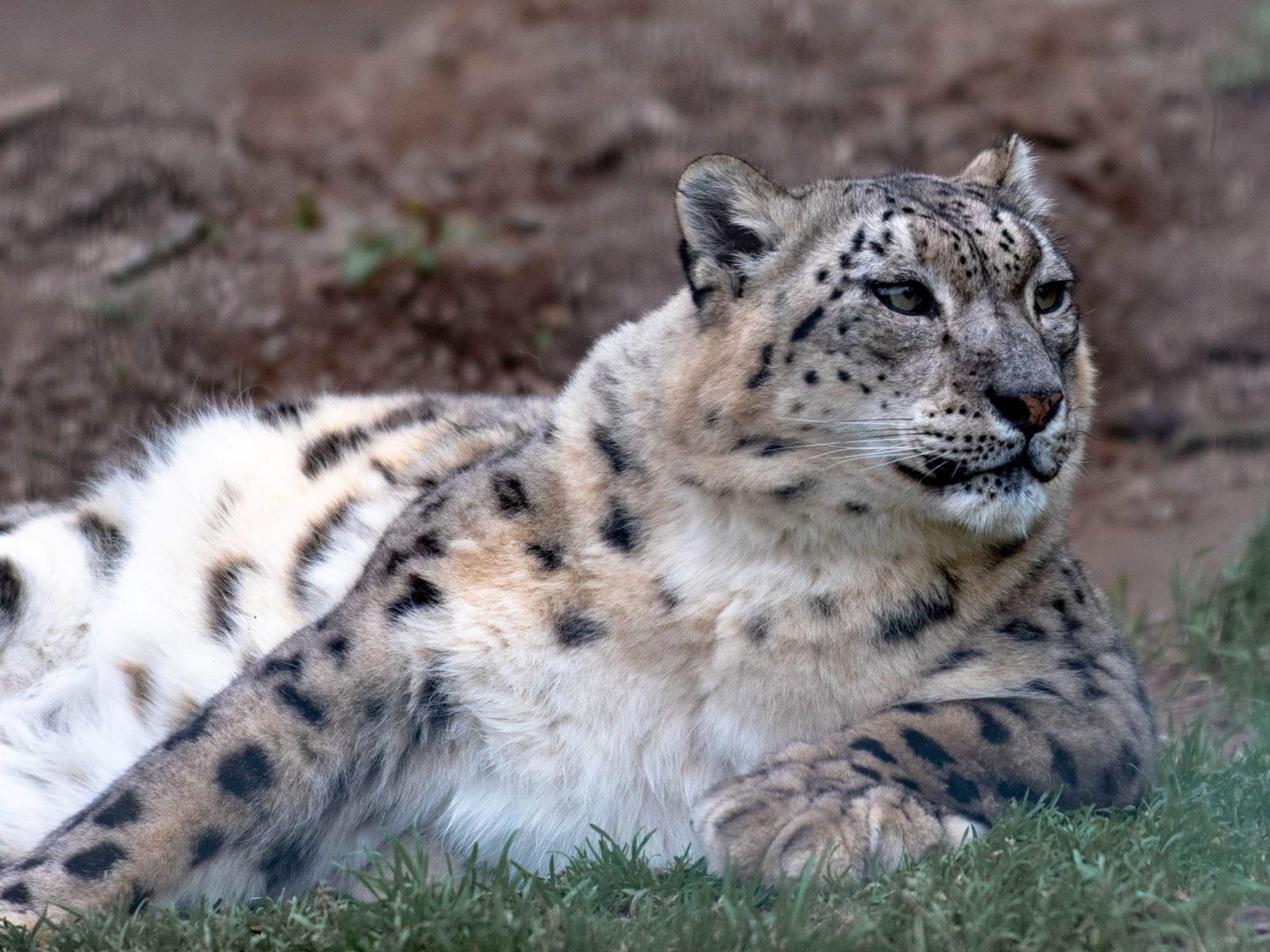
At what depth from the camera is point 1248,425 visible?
9734 millimetres

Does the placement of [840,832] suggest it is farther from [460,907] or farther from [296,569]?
[296,569]

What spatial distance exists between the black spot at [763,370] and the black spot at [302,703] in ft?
4.61

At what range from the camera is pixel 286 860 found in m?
4.04

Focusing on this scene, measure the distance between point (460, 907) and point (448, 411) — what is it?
2.77 metres

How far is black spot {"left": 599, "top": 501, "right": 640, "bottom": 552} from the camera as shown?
161 inches

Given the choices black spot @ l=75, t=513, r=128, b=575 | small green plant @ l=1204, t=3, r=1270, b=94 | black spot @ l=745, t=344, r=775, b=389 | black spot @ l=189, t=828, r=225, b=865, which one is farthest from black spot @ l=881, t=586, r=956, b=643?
small green plant @ l=1204, t=3, r=1270, b=94

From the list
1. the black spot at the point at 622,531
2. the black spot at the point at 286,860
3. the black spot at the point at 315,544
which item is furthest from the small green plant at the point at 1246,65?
the black spot at the point at 286,860

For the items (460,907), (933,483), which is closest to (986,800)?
(933,483)

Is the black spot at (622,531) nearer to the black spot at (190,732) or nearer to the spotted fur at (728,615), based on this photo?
the spotted fur at (728,615)

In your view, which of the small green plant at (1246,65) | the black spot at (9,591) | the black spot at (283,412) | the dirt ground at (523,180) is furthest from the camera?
the small green plant at (1246,65)

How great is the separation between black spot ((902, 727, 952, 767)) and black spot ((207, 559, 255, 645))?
2.28 m

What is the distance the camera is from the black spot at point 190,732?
399 centimetres

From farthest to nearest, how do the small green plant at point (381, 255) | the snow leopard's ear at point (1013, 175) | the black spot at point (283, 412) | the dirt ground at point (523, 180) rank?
the small green plant at point (381, 255), the dirt ground at point (523, 180), the black spot at point (283, 412), the snow leopard's ear at point (1013, 175)

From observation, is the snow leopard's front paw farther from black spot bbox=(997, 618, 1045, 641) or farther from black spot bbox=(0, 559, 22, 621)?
black spot bbox=(0, 559, 22, 621)
